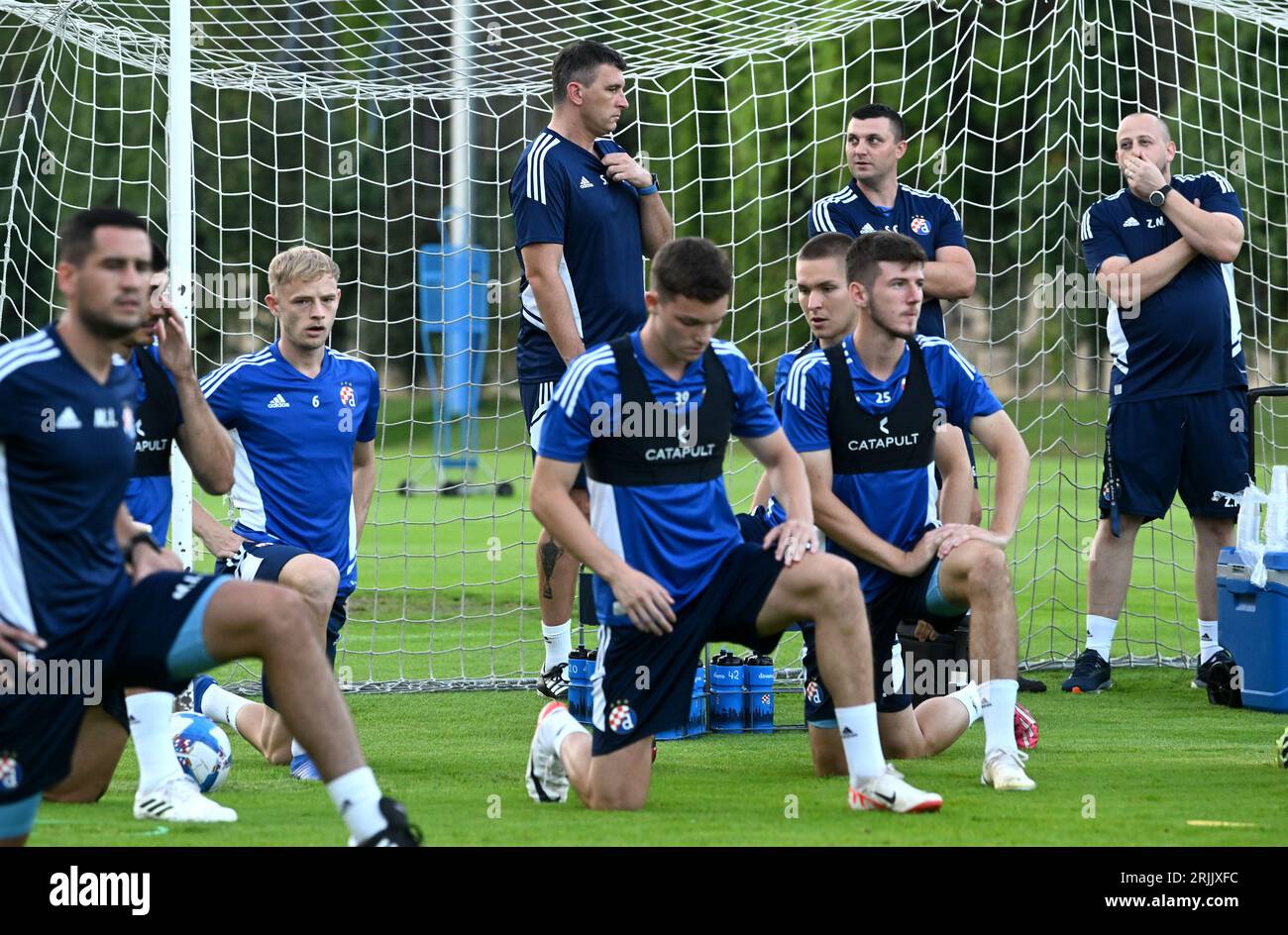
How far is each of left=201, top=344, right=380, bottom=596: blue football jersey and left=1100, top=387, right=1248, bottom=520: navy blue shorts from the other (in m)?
4.02

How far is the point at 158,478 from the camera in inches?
240

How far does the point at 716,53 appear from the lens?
10180mm

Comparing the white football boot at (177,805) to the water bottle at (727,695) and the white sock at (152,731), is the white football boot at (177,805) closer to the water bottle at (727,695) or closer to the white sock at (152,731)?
the white sock at (152,731)

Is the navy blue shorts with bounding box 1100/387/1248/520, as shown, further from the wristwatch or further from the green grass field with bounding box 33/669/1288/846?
the wristwatch

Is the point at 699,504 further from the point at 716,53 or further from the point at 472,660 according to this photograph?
the point at 716,53

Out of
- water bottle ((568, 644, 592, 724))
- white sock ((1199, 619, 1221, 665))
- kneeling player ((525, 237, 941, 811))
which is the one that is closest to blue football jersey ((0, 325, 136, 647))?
kneeling player ((525, 237, 941, 811))

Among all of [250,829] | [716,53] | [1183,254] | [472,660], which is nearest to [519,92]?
[716,53]

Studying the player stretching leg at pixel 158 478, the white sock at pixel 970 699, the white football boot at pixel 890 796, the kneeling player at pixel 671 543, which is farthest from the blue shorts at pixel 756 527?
the player stretching leg at pixel 158 478

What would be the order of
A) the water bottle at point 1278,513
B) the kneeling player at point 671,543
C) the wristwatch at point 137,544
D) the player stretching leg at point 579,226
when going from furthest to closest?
the water bottle at point 1278,513
the player stretching leg at point 579,226
the kneeling player at point 671,543
the wristwatch at point 137,544

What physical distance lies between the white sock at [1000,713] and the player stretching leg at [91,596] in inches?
92.0

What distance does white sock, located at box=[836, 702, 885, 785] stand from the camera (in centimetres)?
516

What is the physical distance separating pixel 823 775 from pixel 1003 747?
739 millimetres

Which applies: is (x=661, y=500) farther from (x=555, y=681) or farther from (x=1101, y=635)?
(x=1101, y=635)

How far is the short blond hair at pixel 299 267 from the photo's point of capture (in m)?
6.62
